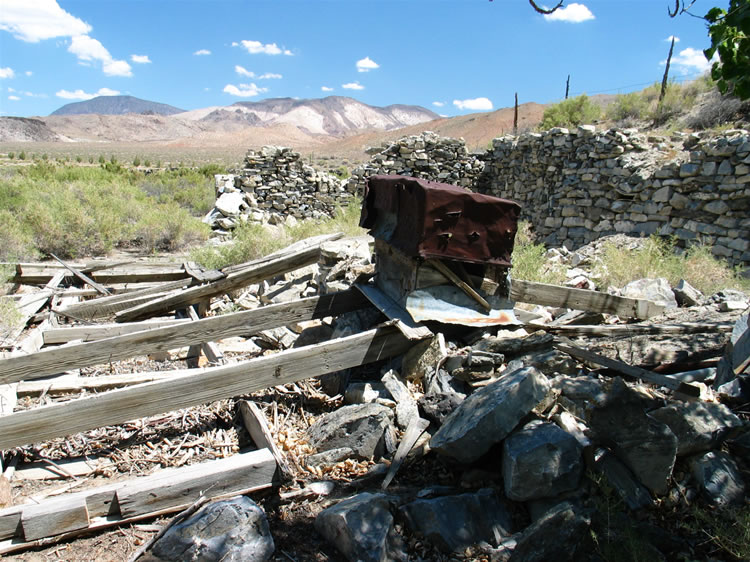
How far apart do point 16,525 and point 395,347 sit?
244cm

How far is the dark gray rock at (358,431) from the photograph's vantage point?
309 cm

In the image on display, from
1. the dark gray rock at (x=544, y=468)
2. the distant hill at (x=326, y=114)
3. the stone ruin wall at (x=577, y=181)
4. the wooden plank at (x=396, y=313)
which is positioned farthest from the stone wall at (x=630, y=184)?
the distant hill at (x=326, y=114)

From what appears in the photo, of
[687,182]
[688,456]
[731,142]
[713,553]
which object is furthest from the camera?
[687,182]

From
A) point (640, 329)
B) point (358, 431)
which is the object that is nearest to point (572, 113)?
point (640, 329)

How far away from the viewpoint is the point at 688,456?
2.53m

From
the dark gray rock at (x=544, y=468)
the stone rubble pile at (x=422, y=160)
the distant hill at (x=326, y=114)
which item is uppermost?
the distant hill at (x=326, y=114)

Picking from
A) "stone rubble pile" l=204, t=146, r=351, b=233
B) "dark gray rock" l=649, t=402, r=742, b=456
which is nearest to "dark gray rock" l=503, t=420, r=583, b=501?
"dark gray rock" l=649, t=402, r=742, b=456

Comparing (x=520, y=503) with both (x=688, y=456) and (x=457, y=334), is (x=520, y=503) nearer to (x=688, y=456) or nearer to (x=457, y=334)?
(x=688, y=456)

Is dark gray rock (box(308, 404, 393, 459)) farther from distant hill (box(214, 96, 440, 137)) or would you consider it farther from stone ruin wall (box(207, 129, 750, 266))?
distant hill (box(214, 96, 440, 137))

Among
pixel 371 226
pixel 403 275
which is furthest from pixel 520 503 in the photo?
pixel 371 226

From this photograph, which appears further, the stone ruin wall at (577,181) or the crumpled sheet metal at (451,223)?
the stone ruin wall at (577,181)

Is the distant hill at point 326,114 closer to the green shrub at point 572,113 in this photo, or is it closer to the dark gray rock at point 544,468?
the green shrub at point 572,113

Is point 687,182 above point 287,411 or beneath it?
above

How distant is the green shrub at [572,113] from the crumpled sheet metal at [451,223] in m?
16.1
